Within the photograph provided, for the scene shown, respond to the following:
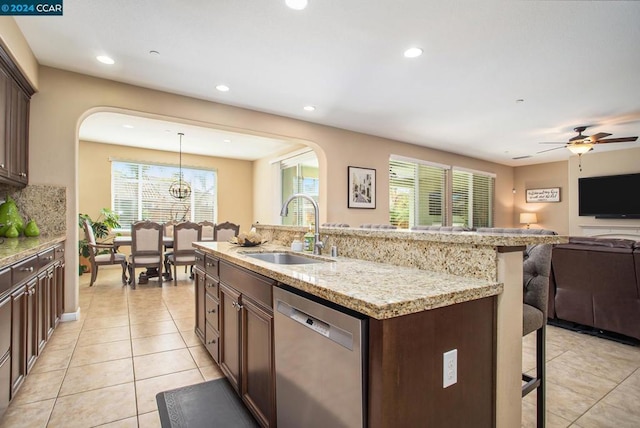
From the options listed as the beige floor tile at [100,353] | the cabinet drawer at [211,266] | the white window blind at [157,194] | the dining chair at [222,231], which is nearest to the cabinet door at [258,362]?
the cabinet drawer at [211,266]

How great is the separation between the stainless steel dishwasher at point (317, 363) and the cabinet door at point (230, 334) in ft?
1.77

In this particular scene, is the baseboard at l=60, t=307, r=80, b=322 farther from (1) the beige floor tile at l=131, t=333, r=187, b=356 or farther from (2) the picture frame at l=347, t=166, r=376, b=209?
(2) the picture frame at l=347, t=166, r=376, b=209

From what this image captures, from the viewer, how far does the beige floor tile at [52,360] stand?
2385 mm

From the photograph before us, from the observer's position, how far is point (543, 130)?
17.7 feet

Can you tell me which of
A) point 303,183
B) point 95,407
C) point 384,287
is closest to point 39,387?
point 95,407

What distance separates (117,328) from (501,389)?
3.39 metres

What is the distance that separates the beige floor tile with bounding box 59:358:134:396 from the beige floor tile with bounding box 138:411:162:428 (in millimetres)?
491

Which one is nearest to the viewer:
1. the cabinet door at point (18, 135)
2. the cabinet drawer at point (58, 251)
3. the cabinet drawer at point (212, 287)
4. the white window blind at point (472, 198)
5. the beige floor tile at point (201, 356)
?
the cabinet drawer at point (212, 287)

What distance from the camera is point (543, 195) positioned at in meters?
8.35

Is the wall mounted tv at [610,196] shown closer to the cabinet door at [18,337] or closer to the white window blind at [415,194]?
the white window blind at [415,194]

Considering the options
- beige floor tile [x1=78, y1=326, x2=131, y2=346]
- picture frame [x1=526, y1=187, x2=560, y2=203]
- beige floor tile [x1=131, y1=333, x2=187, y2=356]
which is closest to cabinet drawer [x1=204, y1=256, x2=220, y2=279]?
beige floor tile [x1=131, y1=333, x2=187, y2=356]

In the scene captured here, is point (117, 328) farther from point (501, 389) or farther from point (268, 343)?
point (501, 389)

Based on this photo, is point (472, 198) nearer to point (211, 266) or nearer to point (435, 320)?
point (211, 266)

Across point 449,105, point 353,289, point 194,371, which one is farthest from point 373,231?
point 449,105
